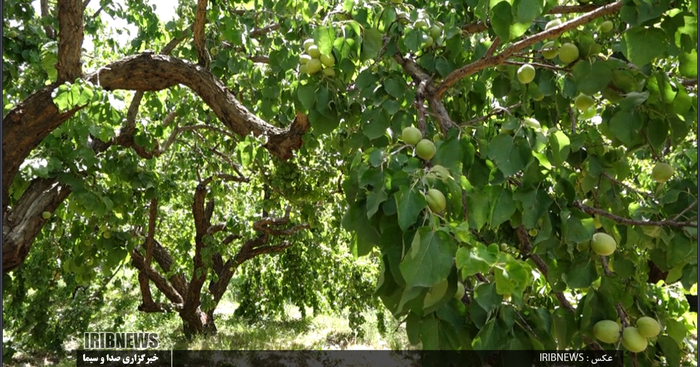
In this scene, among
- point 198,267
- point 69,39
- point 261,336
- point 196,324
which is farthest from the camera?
point 261,336

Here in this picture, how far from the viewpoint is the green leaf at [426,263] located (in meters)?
0.78

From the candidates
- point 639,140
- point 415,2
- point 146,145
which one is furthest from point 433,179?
point 146,145

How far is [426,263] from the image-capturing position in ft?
2.58

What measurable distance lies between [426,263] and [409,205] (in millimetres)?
116

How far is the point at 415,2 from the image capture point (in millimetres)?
2311

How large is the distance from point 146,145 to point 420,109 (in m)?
2.22

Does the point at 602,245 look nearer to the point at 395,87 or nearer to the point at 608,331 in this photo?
the point at 608,331

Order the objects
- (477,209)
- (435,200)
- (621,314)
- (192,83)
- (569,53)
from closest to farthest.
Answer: (435,200) → (477,209) → (621,314) → (569,53) → (192,83)

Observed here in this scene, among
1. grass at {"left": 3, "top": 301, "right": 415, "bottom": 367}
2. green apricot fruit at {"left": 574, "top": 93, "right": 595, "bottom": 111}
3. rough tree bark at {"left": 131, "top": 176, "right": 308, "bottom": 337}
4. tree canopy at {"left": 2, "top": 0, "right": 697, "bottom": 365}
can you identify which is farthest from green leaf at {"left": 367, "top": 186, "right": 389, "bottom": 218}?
grass at {"left": 3, "top": 301, "right": 415, "bottom": 367}

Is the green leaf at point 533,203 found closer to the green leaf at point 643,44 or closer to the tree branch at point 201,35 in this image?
the green leaf at point 643,44

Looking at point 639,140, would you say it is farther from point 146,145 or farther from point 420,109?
point 146,145

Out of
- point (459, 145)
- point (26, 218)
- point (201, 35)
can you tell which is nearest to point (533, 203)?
point (459, 145)

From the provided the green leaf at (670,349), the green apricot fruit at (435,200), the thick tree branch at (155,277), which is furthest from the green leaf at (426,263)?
the thick tree branch at (155,277)

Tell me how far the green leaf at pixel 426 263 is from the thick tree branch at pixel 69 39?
2.03m
